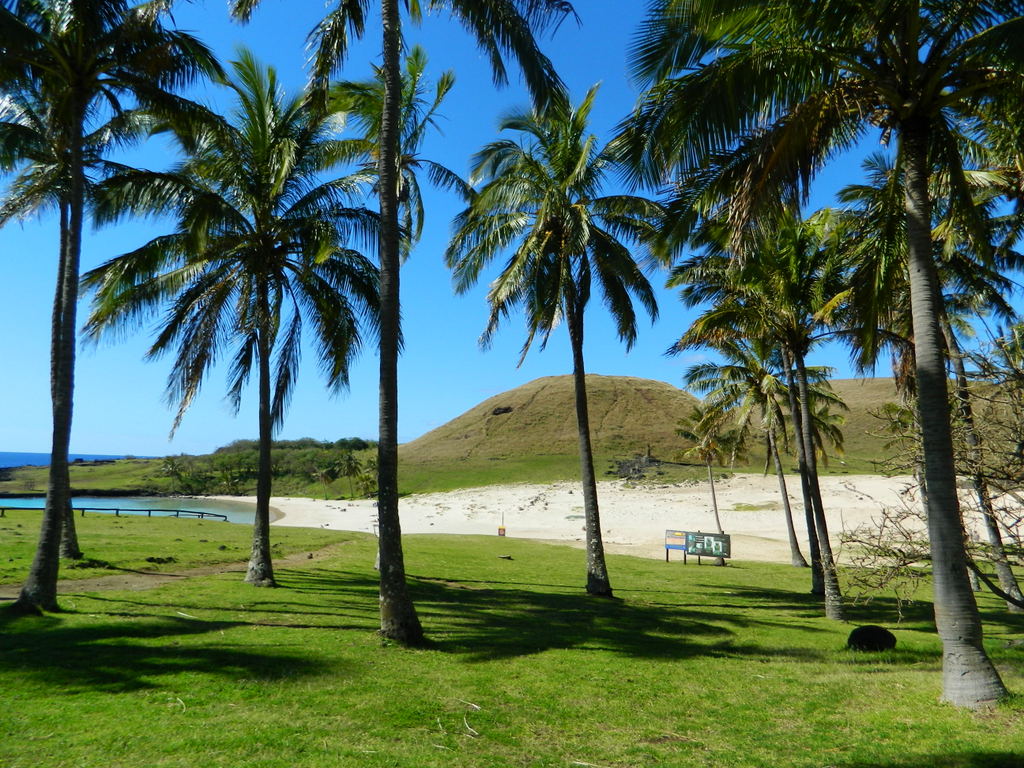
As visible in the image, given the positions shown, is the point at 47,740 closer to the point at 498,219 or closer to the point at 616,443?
the point at 498,219

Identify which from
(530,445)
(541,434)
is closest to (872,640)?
(530,445)

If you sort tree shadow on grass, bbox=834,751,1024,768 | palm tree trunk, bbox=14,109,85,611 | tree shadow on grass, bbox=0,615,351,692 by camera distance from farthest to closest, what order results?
1. palm tree trunk, bbox=14,109,85,611
2. tree shadow on grass, bbox=0,615,351,692
3. tree shadow on grass, bbox=834,751,1024,768

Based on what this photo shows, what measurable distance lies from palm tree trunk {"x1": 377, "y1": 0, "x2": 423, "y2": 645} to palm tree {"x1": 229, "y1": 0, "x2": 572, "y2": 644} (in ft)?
0.05

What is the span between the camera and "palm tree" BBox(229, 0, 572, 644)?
9.52 metres

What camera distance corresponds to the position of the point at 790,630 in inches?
496

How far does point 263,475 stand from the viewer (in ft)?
47.8

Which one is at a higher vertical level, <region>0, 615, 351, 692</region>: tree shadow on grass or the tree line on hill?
the tree line on hill

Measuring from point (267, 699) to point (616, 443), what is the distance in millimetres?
99729

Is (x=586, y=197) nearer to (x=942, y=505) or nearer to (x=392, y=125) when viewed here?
(x=392, y=125)

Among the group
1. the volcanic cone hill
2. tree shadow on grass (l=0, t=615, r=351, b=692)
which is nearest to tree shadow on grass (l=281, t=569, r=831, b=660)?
tree shadow on grass (l=0, t=615, r=351, b=692)

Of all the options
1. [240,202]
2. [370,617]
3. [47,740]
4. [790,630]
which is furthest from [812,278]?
[47,740]

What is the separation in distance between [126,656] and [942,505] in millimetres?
9743

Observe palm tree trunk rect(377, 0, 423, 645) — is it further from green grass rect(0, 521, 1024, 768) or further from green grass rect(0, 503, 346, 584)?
green grass rect(0, 503, 346, 584)

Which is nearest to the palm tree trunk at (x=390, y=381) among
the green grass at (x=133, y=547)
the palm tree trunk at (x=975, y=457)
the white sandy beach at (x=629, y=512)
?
the palm tree trunk at (x=975, y=457)
